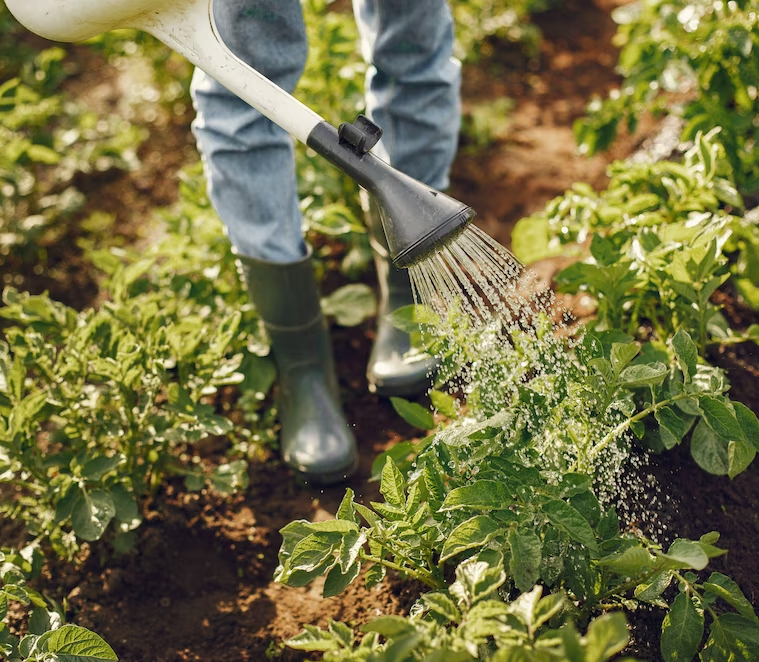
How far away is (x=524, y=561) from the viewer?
121 centimetres

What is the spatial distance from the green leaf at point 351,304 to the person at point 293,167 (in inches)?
2.6

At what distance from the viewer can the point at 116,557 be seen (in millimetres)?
1739

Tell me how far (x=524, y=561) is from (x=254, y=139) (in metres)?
0.90

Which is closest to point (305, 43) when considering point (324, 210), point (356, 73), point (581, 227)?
point (324, 210)

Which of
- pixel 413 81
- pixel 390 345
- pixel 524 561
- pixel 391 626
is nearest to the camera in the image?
pixel 391 626

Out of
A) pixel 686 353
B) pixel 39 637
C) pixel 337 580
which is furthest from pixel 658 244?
pixel 39 637

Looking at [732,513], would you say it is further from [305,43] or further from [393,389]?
[305,43]

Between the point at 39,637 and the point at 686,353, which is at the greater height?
the point at 686,353

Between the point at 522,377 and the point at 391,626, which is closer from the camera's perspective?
the point at 391,626

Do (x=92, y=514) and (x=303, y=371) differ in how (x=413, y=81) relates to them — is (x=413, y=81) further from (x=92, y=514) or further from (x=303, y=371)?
(x=92, y=514)

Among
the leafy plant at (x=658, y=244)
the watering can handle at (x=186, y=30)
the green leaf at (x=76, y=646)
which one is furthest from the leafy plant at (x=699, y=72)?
the green leaf at (x=76, y=646)

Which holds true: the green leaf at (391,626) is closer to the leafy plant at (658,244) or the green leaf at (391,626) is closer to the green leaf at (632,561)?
the green leaf at (632,561)

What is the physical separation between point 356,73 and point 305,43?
0.86m

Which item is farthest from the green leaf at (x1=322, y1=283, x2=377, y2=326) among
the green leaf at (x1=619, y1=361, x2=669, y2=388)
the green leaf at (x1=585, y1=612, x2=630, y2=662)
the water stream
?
the green leaf at (x1=585, y1=612, x2=630, y2=662)
